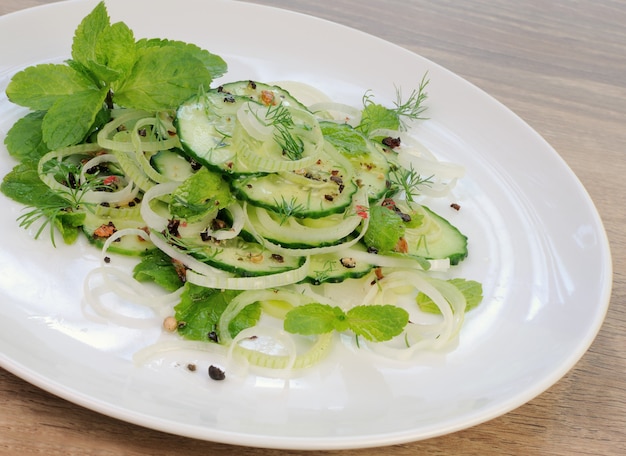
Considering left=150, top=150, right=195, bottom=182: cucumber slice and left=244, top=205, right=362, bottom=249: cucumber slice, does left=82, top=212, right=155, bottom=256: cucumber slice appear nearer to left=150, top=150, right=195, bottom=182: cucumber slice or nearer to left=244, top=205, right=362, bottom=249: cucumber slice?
left=150, top=150, right=195, bottom=182: cucumber slice

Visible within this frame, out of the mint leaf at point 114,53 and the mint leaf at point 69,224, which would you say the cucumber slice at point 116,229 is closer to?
the mint leaf at point 69,224

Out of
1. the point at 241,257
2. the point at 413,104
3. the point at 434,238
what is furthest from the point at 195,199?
the point at 413,104

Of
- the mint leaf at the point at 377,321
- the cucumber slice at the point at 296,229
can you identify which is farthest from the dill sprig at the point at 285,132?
the mint leaf at the point at 377,321

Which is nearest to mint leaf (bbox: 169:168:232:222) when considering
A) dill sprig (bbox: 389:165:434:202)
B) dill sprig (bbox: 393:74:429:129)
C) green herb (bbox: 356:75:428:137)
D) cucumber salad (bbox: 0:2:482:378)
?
cucumber salad (bbox: 0:2:482:378)

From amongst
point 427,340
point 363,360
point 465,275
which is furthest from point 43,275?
point 465,275

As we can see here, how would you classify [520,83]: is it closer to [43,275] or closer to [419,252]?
[419,252]

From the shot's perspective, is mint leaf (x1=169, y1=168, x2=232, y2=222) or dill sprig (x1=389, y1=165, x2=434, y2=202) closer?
mint leaf (x1=169, y1=168, x2=232, y2=222)

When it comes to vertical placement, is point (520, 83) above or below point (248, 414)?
above
